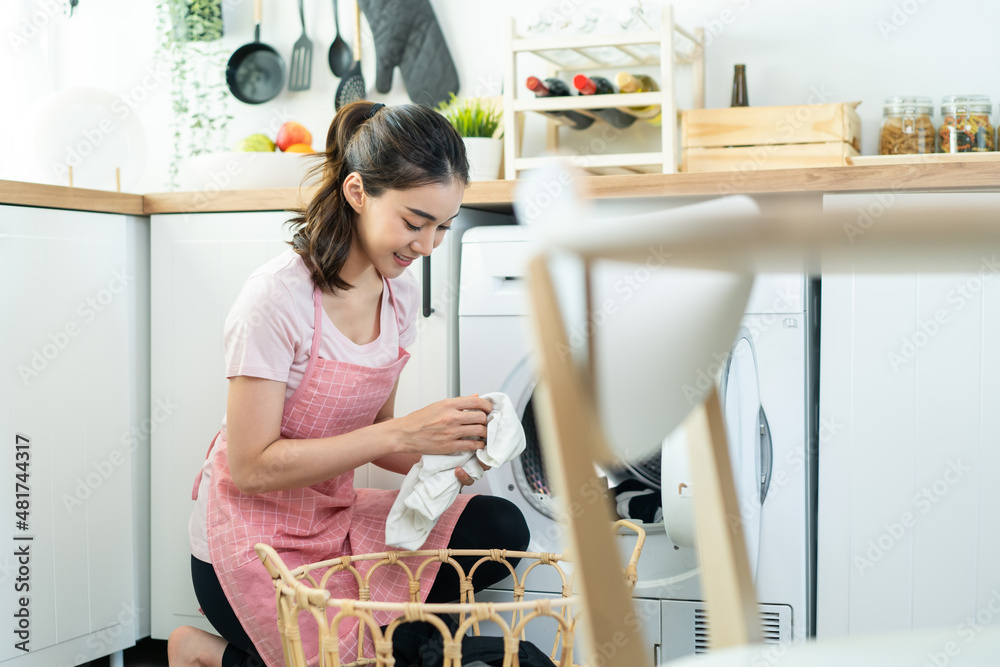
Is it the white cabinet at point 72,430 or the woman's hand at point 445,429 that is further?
the white cabinet at point 72,430

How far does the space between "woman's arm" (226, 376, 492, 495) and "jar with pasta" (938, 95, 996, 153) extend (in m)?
1.18

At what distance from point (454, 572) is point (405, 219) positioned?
50cm

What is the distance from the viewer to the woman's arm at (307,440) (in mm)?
1177

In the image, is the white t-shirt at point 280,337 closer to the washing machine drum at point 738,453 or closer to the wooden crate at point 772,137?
the washing machine drum at point 738,453

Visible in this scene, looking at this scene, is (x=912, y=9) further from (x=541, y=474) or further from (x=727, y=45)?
(x=541, y=474)

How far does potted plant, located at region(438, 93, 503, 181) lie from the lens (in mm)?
1825

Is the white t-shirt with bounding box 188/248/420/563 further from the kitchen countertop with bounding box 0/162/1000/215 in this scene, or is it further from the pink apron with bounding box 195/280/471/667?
the kitchen countertop with bounding box 0/162/1000/215

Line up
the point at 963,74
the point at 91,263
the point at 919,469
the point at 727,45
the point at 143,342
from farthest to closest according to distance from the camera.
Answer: the point at 727,45 → the point at 963,74 → the point at 143,342 → the point at 91,263 → the point at 919,469

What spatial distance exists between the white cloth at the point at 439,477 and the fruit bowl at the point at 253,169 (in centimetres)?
81

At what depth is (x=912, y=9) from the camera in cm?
191

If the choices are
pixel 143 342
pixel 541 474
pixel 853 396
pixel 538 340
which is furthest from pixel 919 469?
pixel 143 342

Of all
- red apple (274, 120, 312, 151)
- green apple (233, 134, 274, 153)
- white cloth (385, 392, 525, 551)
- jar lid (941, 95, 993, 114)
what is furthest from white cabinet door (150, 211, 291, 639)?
jar lid (941, 95, 993, 114)

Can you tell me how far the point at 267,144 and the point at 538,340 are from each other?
165cm

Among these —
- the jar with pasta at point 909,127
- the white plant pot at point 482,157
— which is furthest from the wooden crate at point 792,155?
the white plant pot at point 482,157
